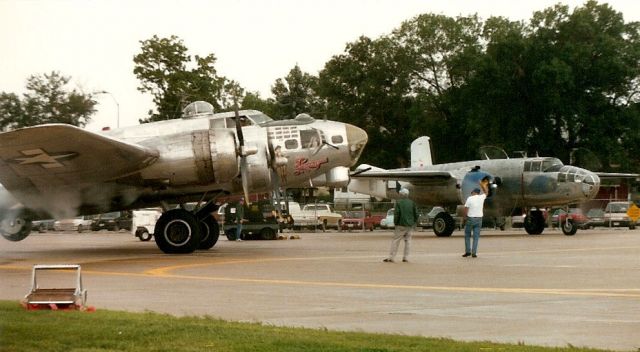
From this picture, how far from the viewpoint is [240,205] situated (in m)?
40.9

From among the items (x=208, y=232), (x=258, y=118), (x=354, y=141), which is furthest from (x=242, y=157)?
(x=208, y=232)

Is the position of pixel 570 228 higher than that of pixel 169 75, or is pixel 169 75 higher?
pixel 169 75

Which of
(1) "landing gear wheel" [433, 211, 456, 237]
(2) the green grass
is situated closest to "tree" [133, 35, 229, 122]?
(1) "landing gear wheel" [433, 211, 456, 237]

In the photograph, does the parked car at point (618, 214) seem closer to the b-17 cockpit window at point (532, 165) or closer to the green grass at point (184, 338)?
the b-17 cockpit window at point (532, 165)

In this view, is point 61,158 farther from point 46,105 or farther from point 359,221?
point 359,221

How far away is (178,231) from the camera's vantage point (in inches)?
1064

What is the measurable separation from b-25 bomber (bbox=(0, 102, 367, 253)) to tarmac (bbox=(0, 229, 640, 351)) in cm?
133

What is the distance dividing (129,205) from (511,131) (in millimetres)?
50411

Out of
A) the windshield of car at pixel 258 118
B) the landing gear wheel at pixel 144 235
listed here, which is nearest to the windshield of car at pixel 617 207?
the landing gear wheel at pixel 144 235

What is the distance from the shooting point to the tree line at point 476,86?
6316 centimetres

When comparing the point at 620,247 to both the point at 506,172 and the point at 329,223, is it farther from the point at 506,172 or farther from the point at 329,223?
the point at 329,223

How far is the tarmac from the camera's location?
1151 cm

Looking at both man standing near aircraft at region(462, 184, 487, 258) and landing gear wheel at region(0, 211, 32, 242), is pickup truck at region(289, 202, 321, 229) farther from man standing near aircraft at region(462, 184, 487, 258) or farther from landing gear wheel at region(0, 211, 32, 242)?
man standing near aircraft at region(462, 184, 487, 258)

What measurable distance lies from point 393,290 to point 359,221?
46.0m
